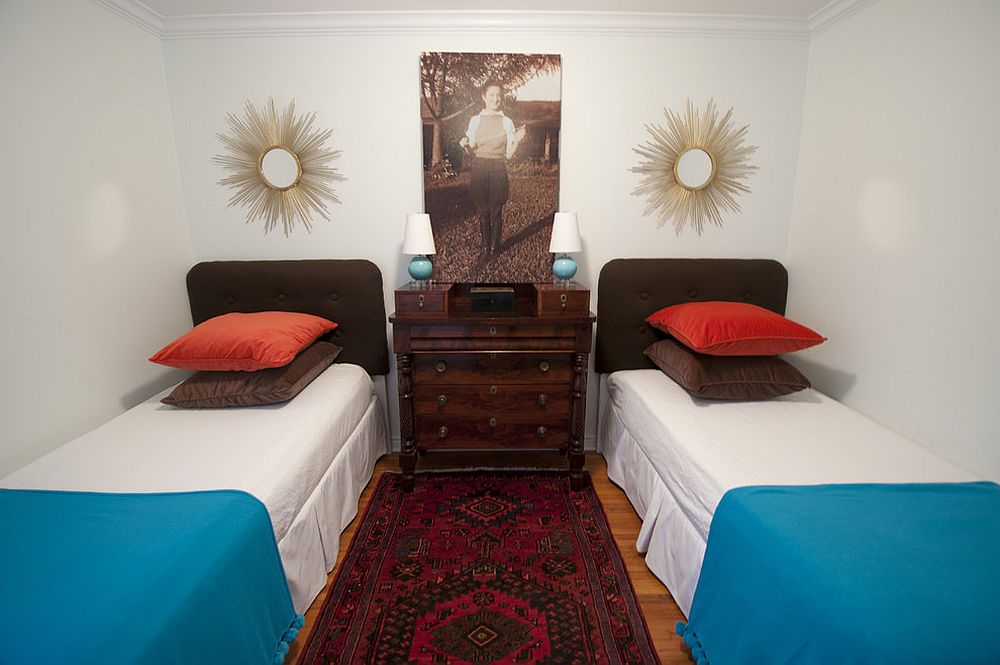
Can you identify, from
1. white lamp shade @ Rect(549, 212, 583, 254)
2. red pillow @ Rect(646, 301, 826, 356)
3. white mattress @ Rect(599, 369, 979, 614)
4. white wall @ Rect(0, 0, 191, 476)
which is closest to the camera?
white mattress @ Rect(599, 369, 979, 614)

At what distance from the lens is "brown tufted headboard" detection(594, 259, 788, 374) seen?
250 cm

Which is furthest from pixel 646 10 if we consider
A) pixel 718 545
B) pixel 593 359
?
pixel 718 545

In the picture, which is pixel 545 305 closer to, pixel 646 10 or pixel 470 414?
pixel 470 414

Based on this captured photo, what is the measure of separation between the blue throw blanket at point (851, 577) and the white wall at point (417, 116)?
1.55 meters

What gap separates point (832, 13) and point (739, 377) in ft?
5.72

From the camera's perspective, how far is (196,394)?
1.92 m

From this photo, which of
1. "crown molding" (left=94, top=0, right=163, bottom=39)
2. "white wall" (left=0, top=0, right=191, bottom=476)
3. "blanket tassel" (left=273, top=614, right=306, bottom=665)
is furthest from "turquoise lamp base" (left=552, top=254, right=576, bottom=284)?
"crown molding" (left=94, top=0, right=163, bottom=39)

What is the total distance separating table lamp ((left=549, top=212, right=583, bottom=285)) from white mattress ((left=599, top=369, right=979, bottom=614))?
0.67 metres

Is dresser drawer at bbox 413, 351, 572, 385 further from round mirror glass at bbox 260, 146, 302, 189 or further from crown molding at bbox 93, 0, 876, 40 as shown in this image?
crown molding at bbox 93, 0, 876, 40

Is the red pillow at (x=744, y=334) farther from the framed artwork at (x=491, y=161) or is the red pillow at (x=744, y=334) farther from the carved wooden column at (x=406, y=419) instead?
the carved wooden column at (x=406, y=419)

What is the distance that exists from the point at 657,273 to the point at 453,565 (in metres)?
1.72

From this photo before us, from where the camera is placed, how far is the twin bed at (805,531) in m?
0.98

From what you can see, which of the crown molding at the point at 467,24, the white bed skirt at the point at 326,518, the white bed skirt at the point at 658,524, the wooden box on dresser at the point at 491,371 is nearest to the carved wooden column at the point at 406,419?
the wooden box on dresser at the point at 491,371

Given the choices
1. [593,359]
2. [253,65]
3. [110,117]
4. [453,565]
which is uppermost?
[253,65]
